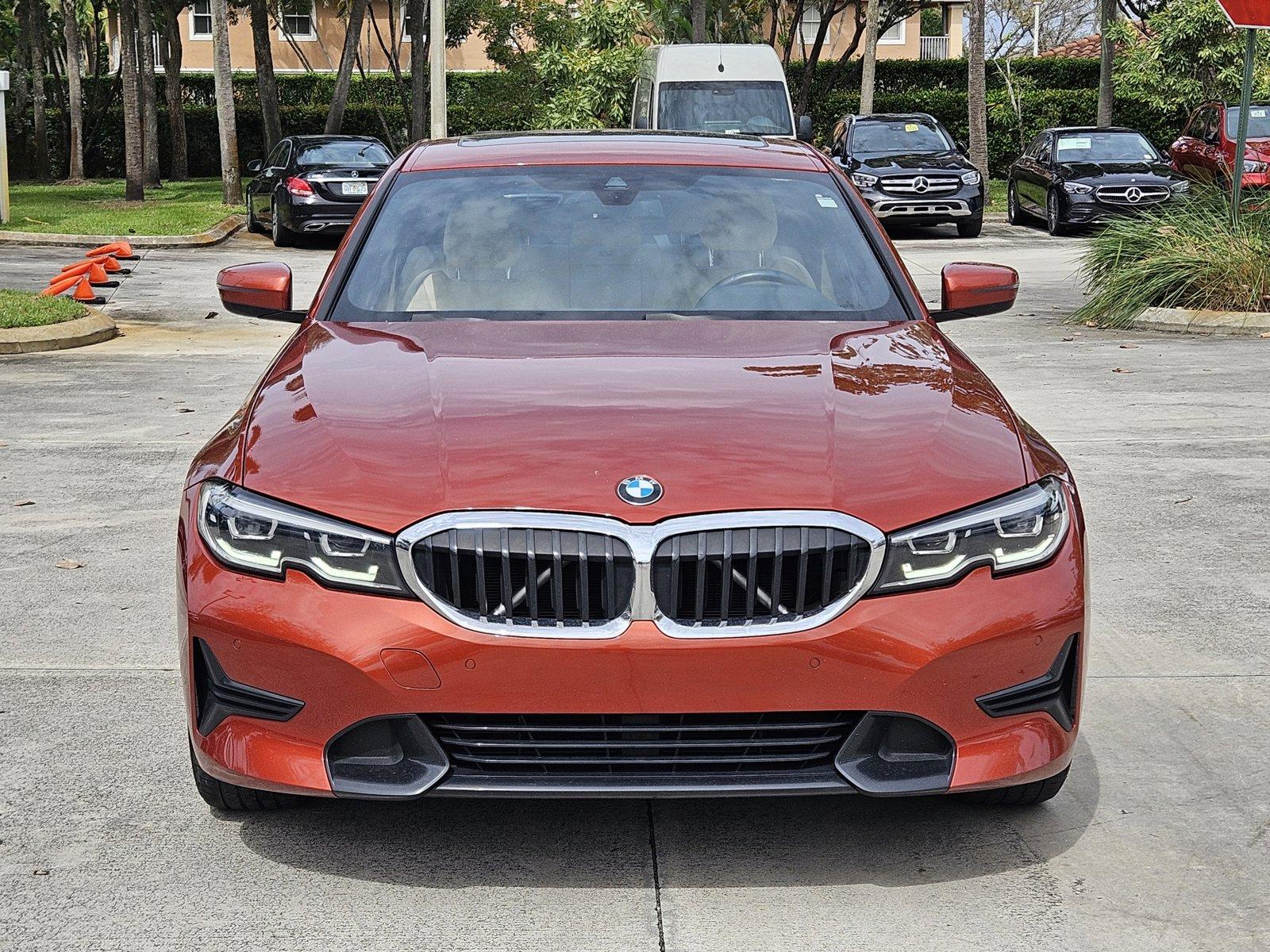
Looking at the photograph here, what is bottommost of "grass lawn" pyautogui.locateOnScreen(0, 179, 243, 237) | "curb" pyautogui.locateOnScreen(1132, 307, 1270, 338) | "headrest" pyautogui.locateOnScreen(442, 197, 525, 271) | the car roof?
"grass lawn" pyautogui.locateOnScreen(0, 179, 243, 237)

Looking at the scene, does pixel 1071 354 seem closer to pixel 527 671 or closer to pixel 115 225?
pixel 527 671

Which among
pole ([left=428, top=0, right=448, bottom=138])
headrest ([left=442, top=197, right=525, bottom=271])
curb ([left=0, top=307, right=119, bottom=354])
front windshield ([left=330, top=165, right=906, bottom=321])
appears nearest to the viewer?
front windshield ([left=330, top=165, right=906, bottom=321])

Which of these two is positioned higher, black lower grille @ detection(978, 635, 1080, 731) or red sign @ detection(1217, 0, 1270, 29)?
red sign @ detection(1217, 0, 1270, 29)

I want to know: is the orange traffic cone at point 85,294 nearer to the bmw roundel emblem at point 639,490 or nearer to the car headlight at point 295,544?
the car headlight at point 295,544

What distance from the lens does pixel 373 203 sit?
206 inches

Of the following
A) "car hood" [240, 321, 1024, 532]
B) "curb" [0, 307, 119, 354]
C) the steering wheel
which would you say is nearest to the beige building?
"curb" [0, 307, 119, 354]

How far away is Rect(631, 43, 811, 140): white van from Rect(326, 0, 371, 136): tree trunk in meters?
11.3

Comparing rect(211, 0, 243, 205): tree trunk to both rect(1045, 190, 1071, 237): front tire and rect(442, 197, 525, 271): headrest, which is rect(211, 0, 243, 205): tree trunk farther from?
rect(442, 197, 525, 271): headrest

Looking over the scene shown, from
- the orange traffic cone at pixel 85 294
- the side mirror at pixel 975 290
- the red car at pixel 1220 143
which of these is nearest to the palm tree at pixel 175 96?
the red car at pixel 1220 143

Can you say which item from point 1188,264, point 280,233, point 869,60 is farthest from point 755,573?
point 869,60

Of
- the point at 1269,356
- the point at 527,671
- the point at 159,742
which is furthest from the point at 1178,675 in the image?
the point at 1269,356

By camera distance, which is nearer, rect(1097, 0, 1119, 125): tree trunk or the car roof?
the car roof

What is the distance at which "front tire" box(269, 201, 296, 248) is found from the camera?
23.0 metres

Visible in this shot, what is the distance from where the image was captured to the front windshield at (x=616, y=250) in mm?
4844
